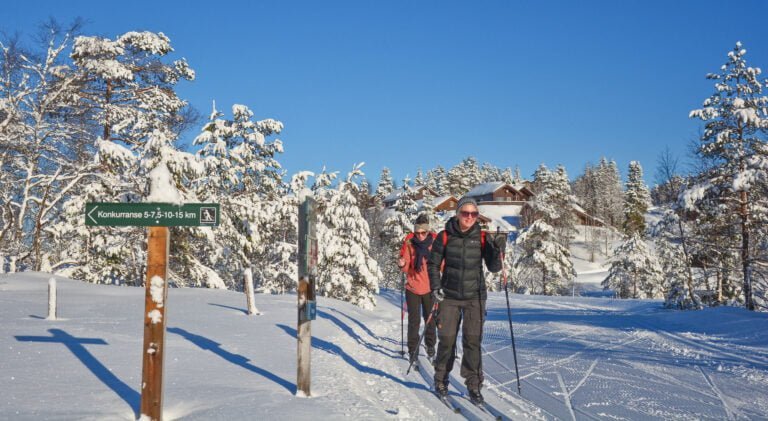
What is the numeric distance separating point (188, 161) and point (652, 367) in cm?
1571

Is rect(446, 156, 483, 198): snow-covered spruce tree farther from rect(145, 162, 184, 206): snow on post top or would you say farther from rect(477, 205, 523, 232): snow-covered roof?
rect(145, 162, 184, 206): snow on post top

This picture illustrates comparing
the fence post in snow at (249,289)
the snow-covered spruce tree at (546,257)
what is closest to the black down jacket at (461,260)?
the fence post in snow at (249,289)

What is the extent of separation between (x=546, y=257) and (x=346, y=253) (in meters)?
26.7

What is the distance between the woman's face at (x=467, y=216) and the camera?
5.43 meters

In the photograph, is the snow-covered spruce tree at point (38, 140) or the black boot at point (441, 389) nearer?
the black boot at point (441, 389)

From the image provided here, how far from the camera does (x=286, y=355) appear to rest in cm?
721

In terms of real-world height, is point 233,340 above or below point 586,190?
below

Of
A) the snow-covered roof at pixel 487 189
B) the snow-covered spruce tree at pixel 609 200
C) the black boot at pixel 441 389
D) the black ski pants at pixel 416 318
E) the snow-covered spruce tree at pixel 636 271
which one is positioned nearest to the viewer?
the black boot at pixel 441 389

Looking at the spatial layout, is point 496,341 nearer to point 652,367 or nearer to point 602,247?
point 652,367

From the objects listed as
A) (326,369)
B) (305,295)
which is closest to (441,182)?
(326,369)

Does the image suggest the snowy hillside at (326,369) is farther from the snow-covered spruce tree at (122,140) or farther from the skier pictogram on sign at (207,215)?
the snow-covered spruce tree at (122,140)

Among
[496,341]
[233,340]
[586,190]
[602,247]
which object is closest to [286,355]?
[233,340]

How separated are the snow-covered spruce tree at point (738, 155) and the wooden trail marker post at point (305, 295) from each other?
61.7 feet

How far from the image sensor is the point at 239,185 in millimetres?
24469
